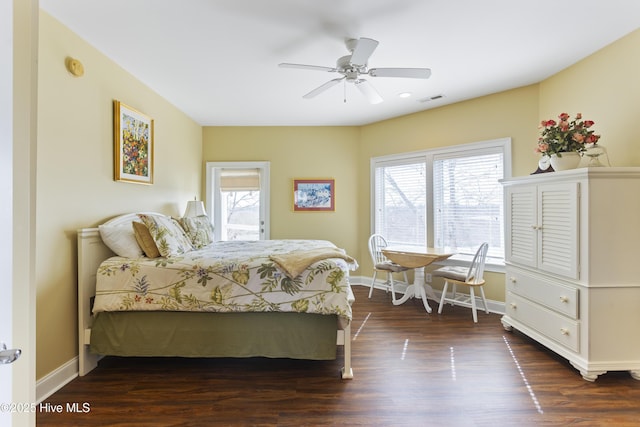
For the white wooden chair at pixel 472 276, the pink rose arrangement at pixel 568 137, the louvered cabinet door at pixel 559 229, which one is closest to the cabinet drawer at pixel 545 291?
the louvered cabinet door at pixel 559 229

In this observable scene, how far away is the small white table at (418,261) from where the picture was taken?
132 inches

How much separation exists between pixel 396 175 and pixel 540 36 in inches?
90.5

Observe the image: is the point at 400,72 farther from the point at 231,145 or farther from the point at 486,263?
the point at 231,145

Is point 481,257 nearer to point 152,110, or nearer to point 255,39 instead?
point 255,39

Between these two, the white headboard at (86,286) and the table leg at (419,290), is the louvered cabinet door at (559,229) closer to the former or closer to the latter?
the table leg at (419,290)

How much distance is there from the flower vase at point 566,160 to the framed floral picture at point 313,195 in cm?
282

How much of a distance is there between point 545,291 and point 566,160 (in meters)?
1.04

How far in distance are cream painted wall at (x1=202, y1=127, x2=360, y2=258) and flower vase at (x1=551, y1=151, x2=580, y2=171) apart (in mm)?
2668

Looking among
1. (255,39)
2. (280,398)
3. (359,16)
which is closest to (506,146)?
(359,16)

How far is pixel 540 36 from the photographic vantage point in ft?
7.50

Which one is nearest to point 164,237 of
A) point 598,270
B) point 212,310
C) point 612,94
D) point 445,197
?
point 212,310

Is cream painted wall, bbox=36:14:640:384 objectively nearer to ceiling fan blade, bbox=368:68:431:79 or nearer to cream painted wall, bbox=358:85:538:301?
cream painted wall, bbox=358:85:538:301

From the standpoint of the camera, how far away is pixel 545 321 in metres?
2.39

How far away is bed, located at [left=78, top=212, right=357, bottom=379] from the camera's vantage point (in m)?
2.10
